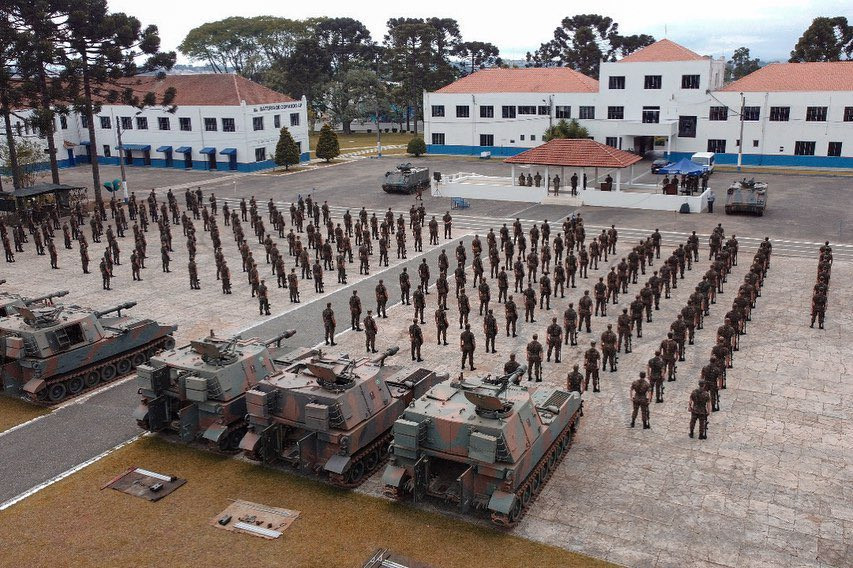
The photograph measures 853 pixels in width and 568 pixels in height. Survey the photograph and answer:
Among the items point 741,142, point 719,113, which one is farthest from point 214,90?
point 741,142

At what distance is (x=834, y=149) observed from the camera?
50969 mm

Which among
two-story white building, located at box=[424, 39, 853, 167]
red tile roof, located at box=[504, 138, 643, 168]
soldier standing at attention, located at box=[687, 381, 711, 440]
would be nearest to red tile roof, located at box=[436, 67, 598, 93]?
two-story white building, located at box=[424, 39, 853, 167]

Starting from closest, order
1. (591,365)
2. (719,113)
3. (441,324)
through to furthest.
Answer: (591,365) < (441,324) < (719,113)

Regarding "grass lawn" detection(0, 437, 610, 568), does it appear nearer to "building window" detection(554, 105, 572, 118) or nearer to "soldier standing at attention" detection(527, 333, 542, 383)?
"soldier standing at attention" detection(527, 333, 542, 383)

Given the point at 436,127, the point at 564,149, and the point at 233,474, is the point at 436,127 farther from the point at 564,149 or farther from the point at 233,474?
the point at 233,474

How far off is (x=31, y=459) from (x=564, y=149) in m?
31.1

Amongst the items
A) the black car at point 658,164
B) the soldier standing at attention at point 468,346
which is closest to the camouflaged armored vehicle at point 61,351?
the soldier standing at attention at point 468,346

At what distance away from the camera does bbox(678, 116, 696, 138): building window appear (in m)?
54.4

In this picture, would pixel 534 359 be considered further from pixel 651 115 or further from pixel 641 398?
pixel 651 115

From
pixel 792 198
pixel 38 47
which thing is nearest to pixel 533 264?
pixel 792 198

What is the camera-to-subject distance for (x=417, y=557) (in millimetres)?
11016

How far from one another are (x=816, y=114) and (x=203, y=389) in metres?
49.9

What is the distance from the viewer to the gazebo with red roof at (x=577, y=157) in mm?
37812

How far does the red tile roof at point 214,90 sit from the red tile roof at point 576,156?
27520 mm
